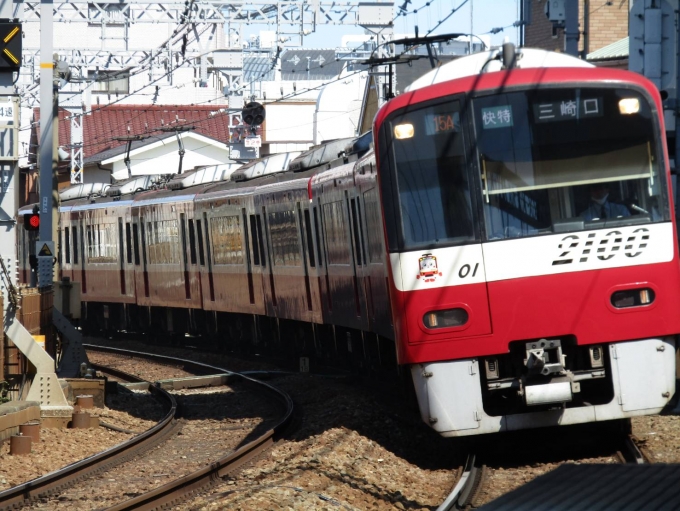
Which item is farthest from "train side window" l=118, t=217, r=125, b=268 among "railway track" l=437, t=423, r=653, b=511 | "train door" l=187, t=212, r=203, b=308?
"railway track" l=437, t=423, r=653, b=511

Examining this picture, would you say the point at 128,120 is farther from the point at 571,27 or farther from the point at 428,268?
the point at 428,268

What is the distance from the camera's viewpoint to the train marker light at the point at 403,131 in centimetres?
896

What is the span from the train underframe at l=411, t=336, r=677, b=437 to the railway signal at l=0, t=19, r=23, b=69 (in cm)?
573

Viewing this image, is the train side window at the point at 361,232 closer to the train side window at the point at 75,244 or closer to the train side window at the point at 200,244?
the train side window at the point at 200,244

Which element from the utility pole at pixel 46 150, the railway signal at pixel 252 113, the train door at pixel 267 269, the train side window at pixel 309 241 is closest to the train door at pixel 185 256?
the utility pole at pixel 46 150

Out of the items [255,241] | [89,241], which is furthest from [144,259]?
[255,241]

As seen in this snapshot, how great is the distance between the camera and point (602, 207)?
8.70 m

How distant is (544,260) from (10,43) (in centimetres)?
612

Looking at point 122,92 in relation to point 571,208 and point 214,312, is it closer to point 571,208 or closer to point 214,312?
point 214,312

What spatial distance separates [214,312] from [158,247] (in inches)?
76.4

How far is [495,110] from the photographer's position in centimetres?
888

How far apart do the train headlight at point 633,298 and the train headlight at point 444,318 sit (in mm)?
1008

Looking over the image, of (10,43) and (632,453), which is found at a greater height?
(10,43)

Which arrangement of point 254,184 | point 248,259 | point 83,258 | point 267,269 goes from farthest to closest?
point 83,258, point 248,259, point 254,184, point 267,269
